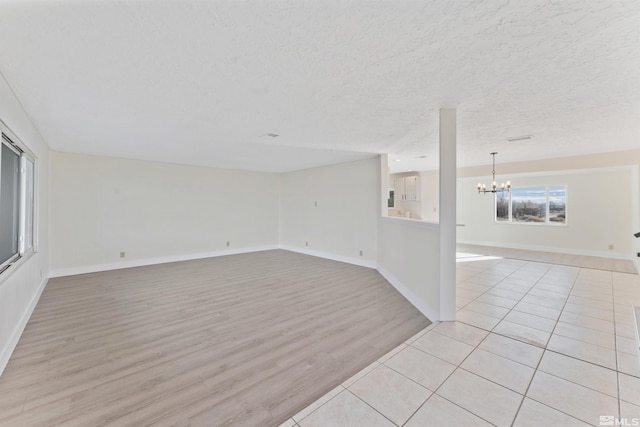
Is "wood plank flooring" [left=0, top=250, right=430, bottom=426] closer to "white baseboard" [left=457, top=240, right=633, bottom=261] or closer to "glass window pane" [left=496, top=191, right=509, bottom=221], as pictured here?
"white baseboard" [left=457, top=240, right=633, bottom=261]

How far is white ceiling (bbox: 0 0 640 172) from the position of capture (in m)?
1.47

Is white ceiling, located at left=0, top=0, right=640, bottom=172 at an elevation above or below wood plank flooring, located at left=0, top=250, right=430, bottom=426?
above

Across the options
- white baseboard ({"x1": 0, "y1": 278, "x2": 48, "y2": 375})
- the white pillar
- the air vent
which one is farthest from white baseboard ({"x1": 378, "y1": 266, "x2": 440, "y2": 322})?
white baseboard ({"x1": 0, "y1": 278, "x2": 48, "y2": 375})

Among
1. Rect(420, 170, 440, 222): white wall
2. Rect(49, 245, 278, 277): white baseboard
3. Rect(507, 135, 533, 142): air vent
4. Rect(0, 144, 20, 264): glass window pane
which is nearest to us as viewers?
Rect(0, 144, 20, 264): glass window pane

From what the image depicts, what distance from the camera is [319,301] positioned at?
149 inches

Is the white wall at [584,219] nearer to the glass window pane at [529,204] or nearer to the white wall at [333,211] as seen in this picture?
the glass window pane at [529,204]

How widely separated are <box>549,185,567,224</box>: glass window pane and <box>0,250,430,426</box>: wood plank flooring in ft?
20.7

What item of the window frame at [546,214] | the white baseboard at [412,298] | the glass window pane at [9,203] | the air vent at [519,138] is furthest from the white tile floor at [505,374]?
the window frame at [546,214]

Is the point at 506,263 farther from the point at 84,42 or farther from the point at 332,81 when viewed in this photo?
the point at 84,42

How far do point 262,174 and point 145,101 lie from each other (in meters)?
5.48

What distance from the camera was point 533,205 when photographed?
7.72 meters

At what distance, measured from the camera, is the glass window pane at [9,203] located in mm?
2512

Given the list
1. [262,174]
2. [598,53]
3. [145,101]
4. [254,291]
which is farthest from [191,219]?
[598,53]

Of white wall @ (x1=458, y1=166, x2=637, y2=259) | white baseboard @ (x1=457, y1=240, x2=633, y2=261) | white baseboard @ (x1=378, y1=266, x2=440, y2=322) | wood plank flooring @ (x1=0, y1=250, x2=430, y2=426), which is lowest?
wood plank flooring @ (x1=0, y1=250, x2=430, y2=426)
